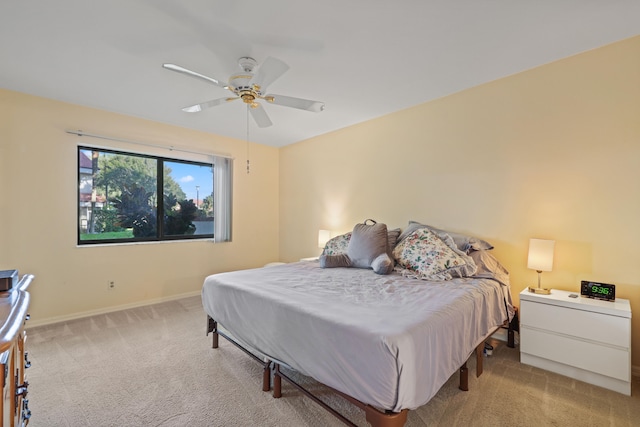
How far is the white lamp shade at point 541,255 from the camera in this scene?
91.0 inches

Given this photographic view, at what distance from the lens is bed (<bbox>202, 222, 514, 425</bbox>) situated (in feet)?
4.30

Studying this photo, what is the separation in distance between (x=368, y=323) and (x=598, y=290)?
201cm

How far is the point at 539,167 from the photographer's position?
2584 mm

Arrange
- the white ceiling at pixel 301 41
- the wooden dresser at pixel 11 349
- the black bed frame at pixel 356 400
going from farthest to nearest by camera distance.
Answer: the white ceiling at pixel 301 41 < the black bed frame at pixel 356 400 < the wooden dresser at pixel 11 349

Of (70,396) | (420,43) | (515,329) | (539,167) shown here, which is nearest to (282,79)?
(420,43)

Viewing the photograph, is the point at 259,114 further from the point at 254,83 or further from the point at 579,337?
the point at 579,337

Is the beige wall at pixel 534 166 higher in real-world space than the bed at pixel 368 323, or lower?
higher

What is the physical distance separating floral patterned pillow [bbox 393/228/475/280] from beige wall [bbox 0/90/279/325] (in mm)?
3105

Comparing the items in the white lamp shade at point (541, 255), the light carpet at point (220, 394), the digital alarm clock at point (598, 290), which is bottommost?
the light carpet at point (220, 394)

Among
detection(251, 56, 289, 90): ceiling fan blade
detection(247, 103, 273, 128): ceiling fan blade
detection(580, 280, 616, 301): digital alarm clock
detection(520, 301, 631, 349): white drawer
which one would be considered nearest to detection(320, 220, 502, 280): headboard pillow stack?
detection(520, 301, 631, 349): white drawer

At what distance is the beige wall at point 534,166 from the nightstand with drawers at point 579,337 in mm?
434

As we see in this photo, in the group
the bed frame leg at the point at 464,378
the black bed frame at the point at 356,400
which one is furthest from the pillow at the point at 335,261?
the bed frame leg at the point at 464,378

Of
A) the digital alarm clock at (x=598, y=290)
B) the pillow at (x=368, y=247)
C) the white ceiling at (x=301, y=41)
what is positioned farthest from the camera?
the pillow at (x=368, y=247)

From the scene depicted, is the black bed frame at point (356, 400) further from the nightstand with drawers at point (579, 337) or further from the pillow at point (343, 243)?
the pillow at point (343, 243)
